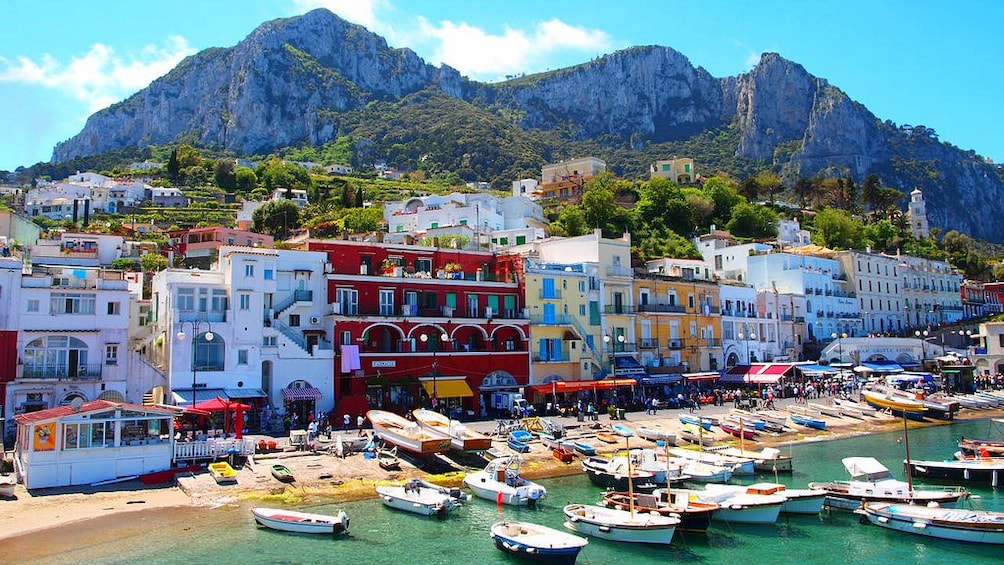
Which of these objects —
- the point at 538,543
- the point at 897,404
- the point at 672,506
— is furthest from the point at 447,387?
the point at 897,404

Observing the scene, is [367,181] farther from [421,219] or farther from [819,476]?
[819,476]

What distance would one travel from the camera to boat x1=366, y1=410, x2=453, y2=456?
128 ft

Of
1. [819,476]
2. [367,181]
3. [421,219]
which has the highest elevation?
[367,181]

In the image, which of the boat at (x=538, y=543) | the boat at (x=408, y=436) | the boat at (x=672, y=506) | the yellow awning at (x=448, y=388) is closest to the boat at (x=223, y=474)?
the boat at (x=408, y=436)

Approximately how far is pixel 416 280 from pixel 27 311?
889 inches

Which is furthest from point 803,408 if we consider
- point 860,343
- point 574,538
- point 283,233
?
point 283,233

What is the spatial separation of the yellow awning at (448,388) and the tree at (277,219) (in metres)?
57.2

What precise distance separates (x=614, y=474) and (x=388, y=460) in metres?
10.9

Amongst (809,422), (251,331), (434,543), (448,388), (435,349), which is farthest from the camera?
(809,422)

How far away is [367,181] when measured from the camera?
16975cm

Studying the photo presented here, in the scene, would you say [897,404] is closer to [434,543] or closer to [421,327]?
[421,327]

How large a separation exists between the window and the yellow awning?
716 inches

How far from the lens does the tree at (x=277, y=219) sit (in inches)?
4139

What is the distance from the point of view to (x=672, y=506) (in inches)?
1230
